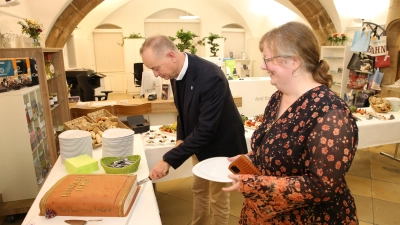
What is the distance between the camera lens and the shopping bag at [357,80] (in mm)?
6027

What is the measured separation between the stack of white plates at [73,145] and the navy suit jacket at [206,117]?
0.49m

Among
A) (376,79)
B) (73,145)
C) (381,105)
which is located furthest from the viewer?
(376,79)

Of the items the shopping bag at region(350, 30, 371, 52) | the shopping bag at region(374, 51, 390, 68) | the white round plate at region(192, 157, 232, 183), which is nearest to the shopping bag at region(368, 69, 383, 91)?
the shopping bag at region(374, 51, 390, 68)

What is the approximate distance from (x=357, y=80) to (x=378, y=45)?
33.0 inches

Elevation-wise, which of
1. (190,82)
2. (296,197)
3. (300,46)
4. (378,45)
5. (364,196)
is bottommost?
(364,196)

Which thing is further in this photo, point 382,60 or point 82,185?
point 382,60

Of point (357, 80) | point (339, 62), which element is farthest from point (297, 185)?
point (339, 62)

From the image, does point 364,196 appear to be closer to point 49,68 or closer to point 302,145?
point 302,145

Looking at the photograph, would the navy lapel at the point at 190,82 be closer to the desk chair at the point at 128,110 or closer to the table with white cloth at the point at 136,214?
the table with white cloth at the point at 136,214

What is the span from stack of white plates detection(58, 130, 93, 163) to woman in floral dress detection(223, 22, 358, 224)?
1.04 meters

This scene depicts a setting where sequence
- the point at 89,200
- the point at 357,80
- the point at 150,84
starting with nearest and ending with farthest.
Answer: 1. the point at 89,200
2. the point at 150,84
3. the point at 357,80

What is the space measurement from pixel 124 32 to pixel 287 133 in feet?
33.9

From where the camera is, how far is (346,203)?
1103mm

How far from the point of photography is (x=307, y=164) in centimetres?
100
